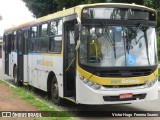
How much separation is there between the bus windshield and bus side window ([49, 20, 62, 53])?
1.78 m

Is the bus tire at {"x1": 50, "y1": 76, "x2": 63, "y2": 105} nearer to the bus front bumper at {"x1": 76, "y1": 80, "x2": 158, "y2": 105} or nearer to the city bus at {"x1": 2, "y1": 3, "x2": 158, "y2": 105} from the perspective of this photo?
the city bus at {"x1": 2, "y1": 3, "x2": 158, "y2": 105}

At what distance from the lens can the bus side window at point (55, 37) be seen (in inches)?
452

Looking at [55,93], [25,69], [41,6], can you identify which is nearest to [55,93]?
[55,93]

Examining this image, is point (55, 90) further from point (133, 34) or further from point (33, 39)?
point (33, 39)

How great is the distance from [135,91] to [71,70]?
2.02 metres

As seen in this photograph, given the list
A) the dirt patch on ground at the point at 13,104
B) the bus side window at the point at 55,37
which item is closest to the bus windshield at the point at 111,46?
the bus side window at the point at 55,37

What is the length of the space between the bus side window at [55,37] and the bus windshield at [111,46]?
1780 millimetres

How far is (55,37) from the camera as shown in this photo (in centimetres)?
1188

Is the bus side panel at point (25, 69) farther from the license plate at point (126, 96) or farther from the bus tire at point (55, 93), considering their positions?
the license plate at point (126, 96)

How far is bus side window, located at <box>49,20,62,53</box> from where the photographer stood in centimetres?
1147

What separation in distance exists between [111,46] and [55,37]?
266 cm

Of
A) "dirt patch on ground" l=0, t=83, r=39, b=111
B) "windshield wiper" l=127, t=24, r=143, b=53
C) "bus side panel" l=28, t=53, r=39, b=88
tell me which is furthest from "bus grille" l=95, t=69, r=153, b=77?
"bus side panel" l=28, t=53, r=39, b=88

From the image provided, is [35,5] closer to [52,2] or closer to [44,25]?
[52,2]

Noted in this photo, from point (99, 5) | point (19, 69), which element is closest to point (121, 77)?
point (99, 5)
